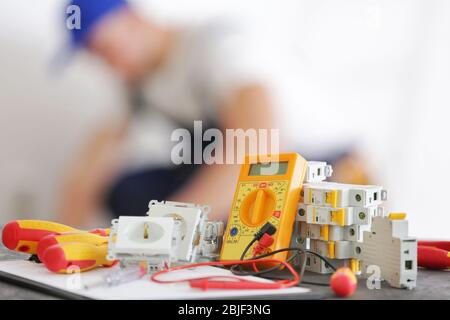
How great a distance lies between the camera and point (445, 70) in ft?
7.79

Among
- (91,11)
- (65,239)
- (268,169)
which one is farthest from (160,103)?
(65,239)

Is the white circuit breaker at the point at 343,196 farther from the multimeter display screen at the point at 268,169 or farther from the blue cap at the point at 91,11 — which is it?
the blue cap at the point at 91,11

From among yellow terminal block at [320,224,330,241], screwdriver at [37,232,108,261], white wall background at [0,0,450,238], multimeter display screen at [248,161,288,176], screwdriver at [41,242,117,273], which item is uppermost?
white wall background at [0,0,450,238]

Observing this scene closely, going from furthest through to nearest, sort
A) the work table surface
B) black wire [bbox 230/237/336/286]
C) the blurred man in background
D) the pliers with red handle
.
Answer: the blurred man in background < the pliers with red handle < black wire [bbox 230/237/336/286] < the work table surface

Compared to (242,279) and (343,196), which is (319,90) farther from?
(242,279)

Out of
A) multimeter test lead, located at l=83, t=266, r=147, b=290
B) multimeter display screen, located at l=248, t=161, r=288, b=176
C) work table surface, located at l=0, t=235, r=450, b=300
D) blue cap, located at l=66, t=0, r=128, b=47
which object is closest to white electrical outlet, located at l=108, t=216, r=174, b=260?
multimeter test lead, located at l=83, t=266, r=147, b=290

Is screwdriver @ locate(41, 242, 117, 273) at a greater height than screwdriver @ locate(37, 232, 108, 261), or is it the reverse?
screwdriver @ locate(37, 232, 108, 261)

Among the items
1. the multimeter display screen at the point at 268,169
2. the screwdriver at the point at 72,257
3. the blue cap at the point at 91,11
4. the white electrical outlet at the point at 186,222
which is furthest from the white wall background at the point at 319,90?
the screwdriver at the point at 72,257

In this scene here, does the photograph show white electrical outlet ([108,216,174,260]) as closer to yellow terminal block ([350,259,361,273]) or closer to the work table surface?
the work table surface

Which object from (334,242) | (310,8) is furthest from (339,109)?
(334,242)

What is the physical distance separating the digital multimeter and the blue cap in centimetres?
122

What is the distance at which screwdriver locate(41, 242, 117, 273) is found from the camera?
44.8 inches

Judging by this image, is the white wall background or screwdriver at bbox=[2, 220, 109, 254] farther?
the white wall background

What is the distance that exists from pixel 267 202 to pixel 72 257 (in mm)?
444
